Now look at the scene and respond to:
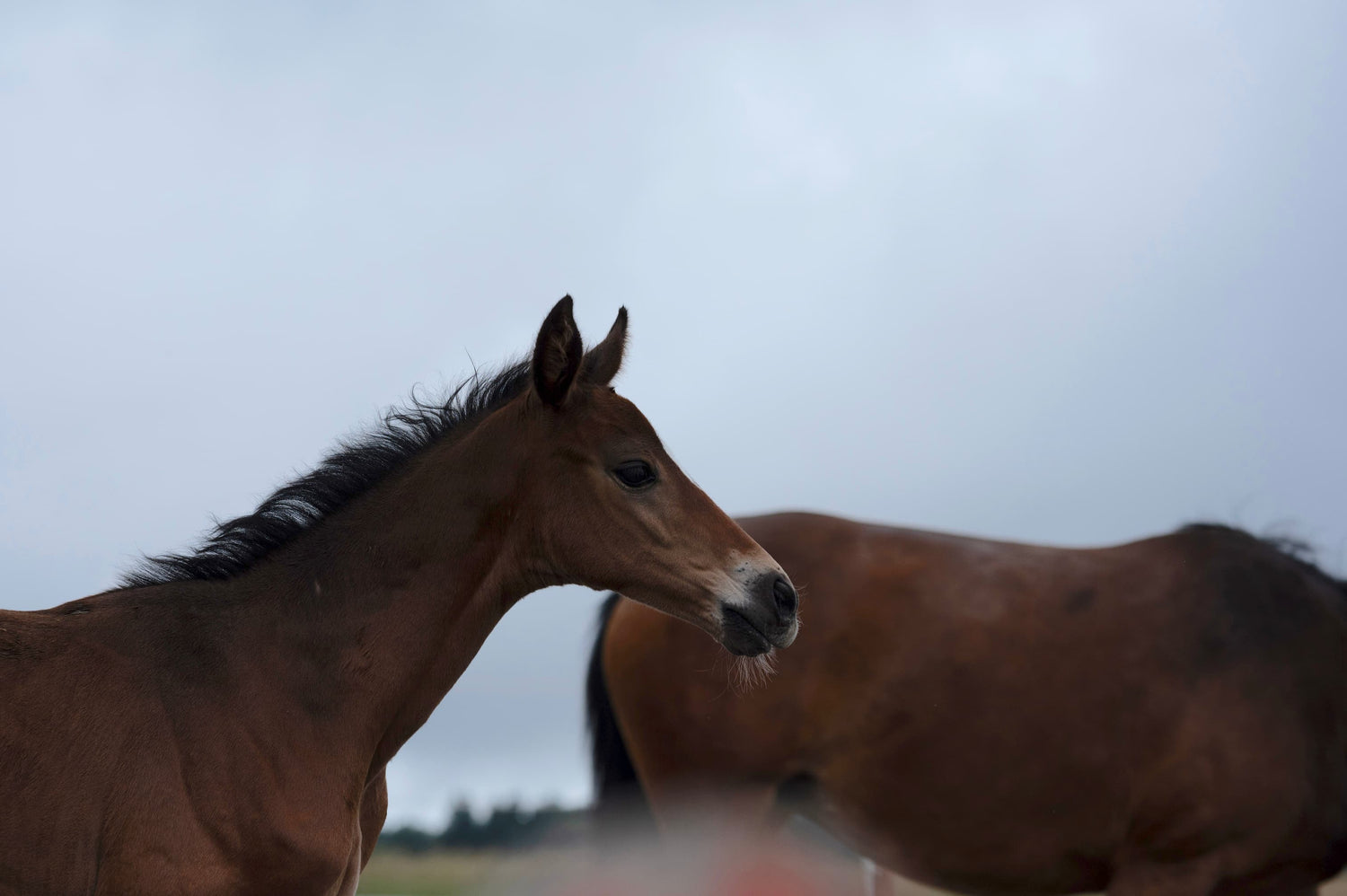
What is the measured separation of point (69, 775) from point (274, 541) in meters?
0.82

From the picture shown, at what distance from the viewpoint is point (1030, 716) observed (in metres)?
5.43

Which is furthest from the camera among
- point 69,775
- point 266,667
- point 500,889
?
point 500,889

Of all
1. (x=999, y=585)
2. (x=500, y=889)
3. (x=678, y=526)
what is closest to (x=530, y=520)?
(x=678, y=526)

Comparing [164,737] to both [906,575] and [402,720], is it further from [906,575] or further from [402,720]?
[906,575]

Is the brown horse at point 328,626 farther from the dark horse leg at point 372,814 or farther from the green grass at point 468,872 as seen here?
the green grass at point 468,872

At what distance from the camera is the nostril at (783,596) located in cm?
328

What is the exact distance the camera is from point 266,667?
3008 mm

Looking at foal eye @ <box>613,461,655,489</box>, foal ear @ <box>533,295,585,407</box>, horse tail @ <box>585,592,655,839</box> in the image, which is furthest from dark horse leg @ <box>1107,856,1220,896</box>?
foal ear @ <box>533,295,585,407</box>

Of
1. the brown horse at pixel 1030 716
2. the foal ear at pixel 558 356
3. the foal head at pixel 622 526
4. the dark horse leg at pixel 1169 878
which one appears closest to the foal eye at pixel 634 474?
the foal head at pixel 622 526

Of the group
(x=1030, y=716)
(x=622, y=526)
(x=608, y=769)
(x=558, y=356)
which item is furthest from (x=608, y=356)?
(x=608, y=769)

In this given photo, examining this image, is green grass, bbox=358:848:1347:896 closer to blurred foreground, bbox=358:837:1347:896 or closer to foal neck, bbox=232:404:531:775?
blurred foreground, bbox=358:837:1347:896

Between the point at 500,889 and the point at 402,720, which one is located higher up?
the point at 402,720

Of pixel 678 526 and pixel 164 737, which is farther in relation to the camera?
pixel 678 526

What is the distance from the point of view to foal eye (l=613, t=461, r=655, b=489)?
333cm
